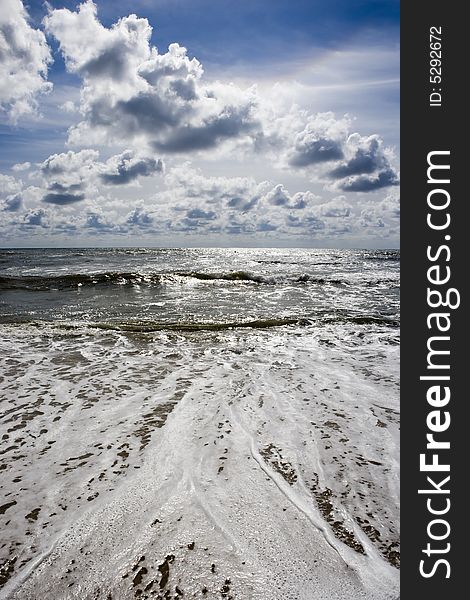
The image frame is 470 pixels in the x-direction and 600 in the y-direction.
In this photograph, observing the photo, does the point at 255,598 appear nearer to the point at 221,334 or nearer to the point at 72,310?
the point at 221,334

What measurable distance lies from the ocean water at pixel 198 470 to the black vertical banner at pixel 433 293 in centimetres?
61

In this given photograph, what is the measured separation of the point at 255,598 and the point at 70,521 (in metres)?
1.60

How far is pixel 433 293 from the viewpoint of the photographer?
2.42m

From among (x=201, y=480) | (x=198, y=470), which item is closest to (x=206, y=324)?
(x=198, y=470)

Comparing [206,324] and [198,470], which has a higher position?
[206,324]

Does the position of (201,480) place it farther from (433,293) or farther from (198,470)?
(433,293)

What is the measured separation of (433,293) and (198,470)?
2737 millimetres

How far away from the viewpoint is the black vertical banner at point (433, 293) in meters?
2.07

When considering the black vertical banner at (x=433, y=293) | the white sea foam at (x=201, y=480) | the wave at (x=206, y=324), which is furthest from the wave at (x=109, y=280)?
the black vertical banner at (x=433, y=293)

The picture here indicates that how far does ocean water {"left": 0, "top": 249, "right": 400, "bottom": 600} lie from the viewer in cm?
234

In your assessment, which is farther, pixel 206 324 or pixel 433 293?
pixel 206 324

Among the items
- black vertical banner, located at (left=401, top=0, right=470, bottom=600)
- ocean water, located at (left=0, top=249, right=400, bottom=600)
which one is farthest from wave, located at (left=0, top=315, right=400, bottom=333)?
black vertical banner, located at (left=401, top=0, right=470, bottom=600)

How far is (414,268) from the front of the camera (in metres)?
2.48

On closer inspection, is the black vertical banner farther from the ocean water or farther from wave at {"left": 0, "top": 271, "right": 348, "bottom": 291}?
wave at {"left": 0, "top": 271, "right": 348, "bottom": 291}
